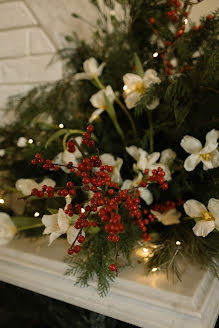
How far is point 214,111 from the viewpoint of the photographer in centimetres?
70

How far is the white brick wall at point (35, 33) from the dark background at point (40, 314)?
0.62m

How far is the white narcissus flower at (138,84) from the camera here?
27.5 inches

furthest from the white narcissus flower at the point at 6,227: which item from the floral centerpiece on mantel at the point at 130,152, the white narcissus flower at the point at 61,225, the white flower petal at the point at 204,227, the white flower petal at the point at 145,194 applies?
the white flower petal at the point at 204,227

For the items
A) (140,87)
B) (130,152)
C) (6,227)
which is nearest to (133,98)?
(140,87)

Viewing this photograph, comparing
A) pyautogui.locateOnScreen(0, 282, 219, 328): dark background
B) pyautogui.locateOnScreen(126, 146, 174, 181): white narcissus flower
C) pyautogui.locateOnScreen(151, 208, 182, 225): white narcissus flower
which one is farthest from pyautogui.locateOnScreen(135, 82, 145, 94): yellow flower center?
pyautogui.locateOnScreen(0, 282, 219, 328): dark background

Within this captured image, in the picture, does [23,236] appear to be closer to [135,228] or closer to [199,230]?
[135,228]

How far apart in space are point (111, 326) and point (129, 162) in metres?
0.40

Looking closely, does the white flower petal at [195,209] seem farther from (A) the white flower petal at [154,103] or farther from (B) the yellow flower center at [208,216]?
(A) the white flower petal at [154,103]

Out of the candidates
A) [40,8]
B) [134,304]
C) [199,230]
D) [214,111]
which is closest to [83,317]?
[134,304]

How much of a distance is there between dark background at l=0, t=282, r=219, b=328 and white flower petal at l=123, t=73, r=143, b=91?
21.6 inches

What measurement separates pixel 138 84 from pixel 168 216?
326mm

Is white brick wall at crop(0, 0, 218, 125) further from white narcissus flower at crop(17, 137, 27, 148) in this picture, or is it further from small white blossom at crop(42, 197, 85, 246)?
small white blossom at crop(42, 197, 85, 246)

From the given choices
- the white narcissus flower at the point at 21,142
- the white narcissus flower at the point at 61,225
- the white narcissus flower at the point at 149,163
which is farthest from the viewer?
the white narcissus flower at the point at 21,142

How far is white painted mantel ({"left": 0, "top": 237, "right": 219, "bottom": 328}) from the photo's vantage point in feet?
1.83
